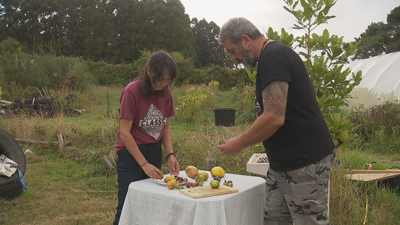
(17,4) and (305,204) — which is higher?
(17,4)

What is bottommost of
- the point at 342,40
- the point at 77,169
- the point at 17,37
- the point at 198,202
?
the point at 77,169

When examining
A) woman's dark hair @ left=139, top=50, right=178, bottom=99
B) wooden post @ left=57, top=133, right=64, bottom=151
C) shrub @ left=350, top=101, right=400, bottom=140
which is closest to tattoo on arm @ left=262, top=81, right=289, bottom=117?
woman's dark hair @ left=139, top=50, right=178, bottom=99

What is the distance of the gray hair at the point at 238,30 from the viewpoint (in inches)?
82.3

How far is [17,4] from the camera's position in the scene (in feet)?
130

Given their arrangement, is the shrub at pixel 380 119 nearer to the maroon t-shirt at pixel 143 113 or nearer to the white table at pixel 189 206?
the white table at pixel 189 206

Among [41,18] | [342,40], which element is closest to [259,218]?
[342,40]

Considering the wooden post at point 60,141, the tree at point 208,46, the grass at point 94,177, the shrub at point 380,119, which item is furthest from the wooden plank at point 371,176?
the tree at point 208,46

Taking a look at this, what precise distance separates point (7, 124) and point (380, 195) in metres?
8.83

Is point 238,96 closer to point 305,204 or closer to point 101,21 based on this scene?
point 305,204

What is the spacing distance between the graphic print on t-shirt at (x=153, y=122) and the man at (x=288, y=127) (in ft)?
2.56

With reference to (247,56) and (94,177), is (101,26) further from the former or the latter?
(247,56)

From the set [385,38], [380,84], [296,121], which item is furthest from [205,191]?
[385,38]

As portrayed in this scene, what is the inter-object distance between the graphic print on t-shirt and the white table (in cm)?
39

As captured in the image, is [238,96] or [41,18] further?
[41,18]
